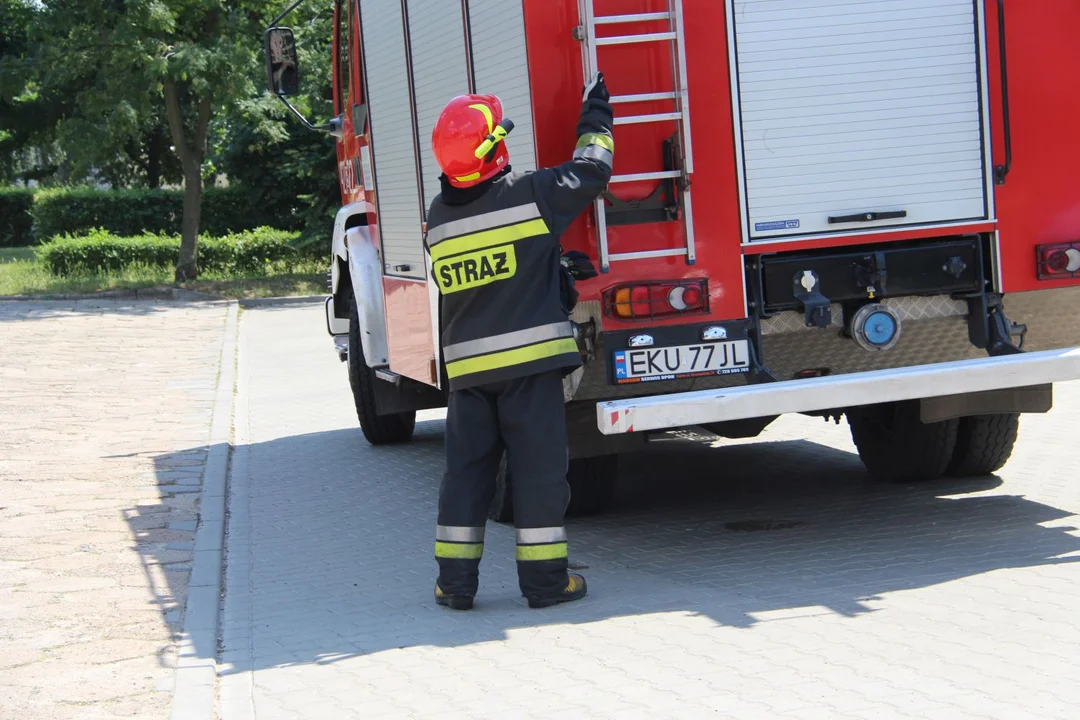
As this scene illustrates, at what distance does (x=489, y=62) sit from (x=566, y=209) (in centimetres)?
105

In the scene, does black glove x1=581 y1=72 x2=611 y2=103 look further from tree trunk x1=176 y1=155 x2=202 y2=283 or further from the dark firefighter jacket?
tree trunk x1=176 y1=155 x2=202 y2=283

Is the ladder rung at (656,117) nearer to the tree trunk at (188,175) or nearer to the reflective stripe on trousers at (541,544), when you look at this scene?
the reflective stripe on trousers at (541,544)

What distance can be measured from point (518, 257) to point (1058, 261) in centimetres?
241

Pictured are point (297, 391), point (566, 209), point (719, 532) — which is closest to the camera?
point (566, 209)

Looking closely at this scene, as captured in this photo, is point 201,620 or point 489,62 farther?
point 489,62

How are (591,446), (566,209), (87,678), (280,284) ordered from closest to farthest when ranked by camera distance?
1. (87,678)
2. (566,209)
3. (591,446)
4. (280,284)

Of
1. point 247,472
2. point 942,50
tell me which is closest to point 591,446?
point 942,50

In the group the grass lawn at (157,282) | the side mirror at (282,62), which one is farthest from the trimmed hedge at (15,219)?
the side mirror at (282,62)

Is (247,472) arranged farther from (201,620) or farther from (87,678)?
(87,678)

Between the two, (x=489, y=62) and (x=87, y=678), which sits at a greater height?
(x=489, y=62)

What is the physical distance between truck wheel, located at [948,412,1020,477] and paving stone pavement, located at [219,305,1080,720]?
11cm

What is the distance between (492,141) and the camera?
5.23 metres

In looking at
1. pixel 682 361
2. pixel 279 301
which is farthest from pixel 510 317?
pixel 279 301

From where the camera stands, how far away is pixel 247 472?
8961 millimetres
